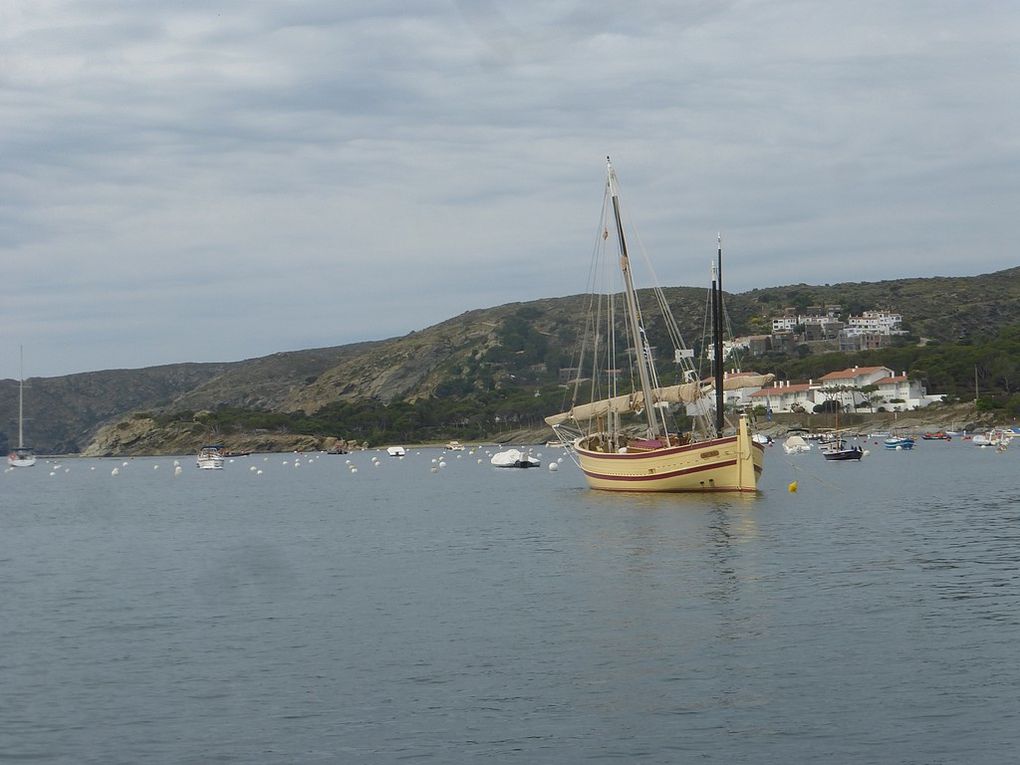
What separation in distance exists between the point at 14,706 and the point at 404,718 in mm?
6933

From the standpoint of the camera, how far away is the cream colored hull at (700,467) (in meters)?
59.9

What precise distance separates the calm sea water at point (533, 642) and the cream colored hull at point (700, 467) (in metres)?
6.65

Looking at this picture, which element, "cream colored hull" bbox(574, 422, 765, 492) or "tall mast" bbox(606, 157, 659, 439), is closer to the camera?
"cream colored hull" bbox(574, 422, 765, 492)

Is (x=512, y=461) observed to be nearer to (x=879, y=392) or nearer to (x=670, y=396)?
(x=670, y=396)

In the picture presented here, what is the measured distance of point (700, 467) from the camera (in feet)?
197

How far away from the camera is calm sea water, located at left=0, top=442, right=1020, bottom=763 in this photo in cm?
1839

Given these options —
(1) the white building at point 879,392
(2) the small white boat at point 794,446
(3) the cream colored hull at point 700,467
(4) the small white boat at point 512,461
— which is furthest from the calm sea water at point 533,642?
(1) the white building at point 879,392

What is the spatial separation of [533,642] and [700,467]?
118 ft

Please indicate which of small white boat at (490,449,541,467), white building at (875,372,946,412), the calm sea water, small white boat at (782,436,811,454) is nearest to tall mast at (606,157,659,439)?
the calm sea water

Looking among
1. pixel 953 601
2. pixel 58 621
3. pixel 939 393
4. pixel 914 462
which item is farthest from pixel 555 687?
pixel 939 393

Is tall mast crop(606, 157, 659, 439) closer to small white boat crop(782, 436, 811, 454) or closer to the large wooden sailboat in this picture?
the large wooden sailboat

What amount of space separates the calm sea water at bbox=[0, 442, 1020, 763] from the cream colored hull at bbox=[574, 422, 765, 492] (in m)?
6.65

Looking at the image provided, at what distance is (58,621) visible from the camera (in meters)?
30.2

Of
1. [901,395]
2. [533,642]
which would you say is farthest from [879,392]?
[533,642]
